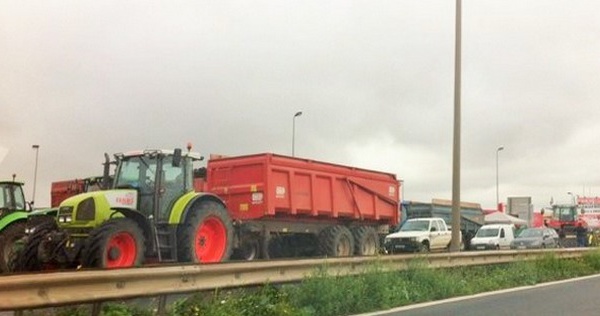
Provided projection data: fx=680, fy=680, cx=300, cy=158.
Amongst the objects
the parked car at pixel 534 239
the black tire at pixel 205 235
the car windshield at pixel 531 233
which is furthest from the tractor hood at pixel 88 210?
the car windshield at pixel 531 233

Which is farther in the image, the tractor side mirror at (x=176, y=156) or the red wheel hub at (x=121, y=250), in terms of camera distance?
the tractor side mirror at (x=176, y=156)

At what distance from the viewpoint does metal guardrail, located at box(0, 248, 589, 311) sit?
22.7ft

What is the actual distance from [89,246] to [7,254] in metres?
5.88

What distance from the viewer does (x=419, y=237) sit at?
2856cm

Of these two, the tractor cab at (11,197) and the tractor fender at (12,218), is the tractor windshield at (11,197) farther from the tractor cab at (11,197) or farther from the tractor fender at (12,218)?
the tractor fender at (12,218)

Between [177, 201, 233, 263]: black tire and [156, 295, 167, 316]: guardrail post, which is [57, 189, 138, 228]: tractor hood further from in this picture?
[156, 295, 167, 316]: guardrail post

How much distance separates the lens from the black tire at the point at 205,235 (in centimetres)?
1404

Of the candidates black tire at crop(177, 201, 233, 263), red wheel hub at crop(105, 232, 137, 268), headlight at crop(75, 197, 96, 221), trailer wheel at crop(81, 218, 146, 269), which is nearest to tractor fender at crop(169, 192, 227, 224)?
black tire at crop(177, 201, 233, 263)

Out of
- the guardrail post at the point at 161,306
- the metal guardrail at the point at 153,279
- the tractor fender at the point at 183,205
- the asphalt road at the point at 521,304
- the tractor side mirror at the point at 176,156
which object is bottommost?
the asphalt road at the point at 521,304

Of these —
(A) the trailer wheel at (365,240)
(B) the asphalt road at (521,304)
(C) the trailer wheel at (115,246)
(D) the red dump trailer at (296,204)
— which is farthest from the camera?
(A) the trailer wheel at (365,240)

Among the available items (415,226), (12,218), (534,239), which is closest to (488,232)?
(534,239)

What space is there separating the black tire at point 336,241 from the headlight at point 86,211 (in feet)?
29.2

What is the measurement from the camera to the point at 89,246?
11906mm

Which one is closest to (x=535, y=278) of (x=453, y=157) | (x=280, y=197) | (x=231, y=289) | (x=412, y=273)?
(x=453, y=157)
